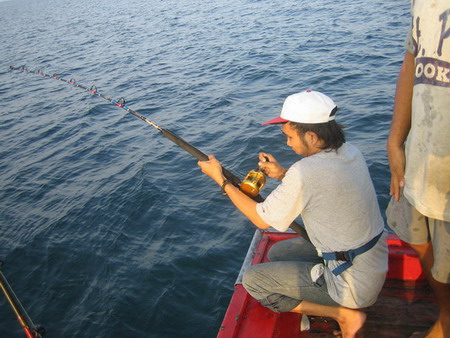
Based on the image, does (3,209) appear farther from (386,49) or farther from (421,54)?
(386,49)

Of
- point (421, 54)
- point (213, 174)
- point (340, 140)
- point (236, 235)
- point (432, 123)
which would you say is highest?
point (421, 54)

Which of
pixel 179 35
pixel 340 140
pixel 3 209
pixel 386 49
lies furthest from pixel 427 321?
pixel 179 35

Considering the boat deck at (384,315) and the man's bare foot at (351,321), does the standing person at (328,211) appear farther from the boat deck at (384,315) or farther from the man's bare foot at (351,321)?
the boat deck at (384,315)

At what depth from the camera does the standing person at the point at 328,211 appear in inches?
93.8

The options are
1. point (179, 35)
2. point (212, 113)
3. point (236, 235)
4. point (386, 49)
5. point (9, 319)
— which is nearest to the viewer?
point (9, 319)

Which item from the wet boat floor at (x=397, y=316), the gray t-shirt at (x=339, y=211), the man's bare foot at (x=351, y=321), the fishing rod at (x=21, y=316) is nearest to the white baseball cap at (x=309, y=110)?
the gray t-shirt at (x=339, y=211)

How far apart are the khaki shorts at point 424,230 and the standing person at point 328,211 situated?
132 mm

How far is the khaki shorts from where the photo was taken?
7.08ft

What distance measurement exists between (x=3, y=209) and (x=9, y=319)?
10.3ft

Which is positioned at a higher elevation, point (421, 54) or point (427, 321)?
point (421, 54)

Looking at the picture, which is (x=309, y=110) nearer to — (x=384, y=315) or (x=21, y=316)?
(x=384, y=315)

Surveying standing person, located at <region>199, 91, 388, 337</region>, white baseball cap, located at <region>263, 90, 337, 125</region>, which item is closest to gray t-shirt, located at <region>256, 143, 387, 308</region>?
standing person, located at <region>199, 91, 388, 337</region>

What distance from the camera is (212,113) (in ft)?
33.3

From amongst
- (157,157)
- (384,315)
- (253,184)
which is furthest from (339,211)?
(157,157)
